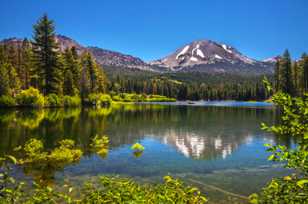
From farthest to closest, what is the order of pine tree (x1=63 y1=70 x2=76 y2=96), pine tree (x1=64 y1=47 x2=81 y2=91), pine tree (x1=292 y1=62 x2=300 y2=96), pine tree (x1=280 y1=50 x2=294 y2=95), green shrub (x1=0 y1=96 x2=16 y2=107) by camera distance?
1. pine tree (x1=292 y1=62 x2=300 y2=96)
2. pine tree (x1=280 y1=50 x2=294 y2=95)
3. pine tree (x1=64 y1=47 x2=81 y2=91)
4. pine tree (x1=63 y1=70 x2=76 y2=96)
5. green shrub (x1=0 y1=96 x2=16 y2=107)

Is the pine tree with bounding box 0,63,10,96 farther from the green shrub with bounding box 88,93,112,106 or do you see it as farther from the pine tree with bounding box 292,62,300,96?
the pine tree with bounding box 292,62,300,96

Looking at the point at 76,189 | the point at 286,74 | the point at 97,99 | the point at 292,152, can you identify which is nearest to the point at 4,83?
the point at 97,99

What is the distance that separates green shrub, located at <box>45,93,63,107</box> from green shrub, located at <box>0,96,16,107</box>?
240 inches

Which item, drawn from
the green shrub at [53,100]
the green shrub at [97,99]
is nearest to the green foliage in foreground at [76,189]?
the green shrub at [53,100]

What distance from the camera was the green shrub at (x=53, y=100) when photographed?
187 feet

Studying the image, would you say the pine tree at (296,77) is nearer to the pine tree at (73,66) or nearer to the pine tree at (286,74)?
the pine tree at (286,74)

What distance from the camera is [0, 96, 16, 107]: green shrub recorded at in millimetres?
51375

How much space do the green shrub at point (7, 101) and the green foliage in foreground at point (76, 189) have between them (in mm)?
38924

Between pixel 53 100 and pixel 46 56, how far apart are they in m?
10.9

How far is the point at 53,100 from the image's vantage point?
57.6m

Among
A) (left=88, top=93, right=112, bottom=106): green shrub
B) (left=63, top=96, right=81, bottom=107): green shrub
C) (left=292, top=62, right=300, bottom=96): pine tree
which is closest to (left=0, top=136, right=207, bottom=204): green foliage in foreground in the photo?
(left=63, top=96, right=81, bottom=107): green shrub

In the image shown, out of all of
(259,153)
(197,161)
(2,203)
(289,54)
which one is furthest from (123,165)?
(289,54)

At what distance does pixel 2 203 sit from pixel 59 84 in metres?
60.5

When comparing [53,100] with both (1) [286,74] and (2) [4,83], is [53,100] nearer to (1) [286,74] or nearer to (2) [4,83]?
(2) [4,83]
